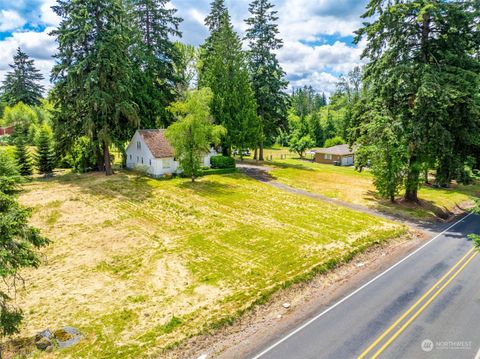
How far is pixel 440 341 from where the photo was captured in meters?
11.0

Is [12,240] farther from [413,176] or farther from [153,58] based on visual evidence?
[153,58]

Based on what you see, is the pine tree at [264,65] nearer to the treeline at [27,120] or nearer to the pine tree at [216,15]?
the pine tree at [216,15]

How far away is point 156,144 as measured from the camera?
3675 centimetres

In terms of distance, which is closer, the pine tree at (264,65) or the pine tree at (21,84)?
the pine tree at (264,65)

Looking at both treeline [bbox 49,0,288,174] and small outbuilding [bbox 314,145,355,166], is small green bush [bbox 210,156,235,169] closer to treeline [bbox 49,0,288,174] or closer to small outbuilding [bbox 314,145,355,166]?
treeline [bbox 49,0,288,174]

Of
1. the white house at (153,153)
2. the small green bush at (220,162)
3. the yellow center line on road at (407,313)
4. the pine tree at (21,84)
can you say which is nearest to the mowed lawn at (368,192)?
the small green bush at (220,162)

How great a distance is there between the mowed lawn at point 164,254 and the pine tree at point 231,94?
426 inches

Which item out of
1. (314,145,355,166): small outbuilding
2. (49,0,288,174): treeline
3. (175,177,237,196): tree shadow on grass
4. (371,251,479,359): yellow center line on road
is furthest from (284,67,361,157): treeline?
(371,251,479,359): yellow center line on road

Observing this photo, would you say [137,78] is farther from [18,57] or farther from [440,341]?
[18,57]

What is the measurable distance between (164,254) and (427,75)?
76.1ft

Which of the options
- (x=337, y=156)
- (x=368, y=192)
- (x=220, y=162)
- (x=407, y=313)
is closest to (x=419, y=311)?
(x=407, y=313)

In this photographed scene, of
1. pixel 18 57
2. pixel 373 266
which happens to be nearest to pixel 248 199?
pixel 373 266

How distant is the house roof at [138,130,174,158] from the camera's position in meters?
35.8

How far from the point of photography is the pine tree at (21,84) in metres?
71.8
